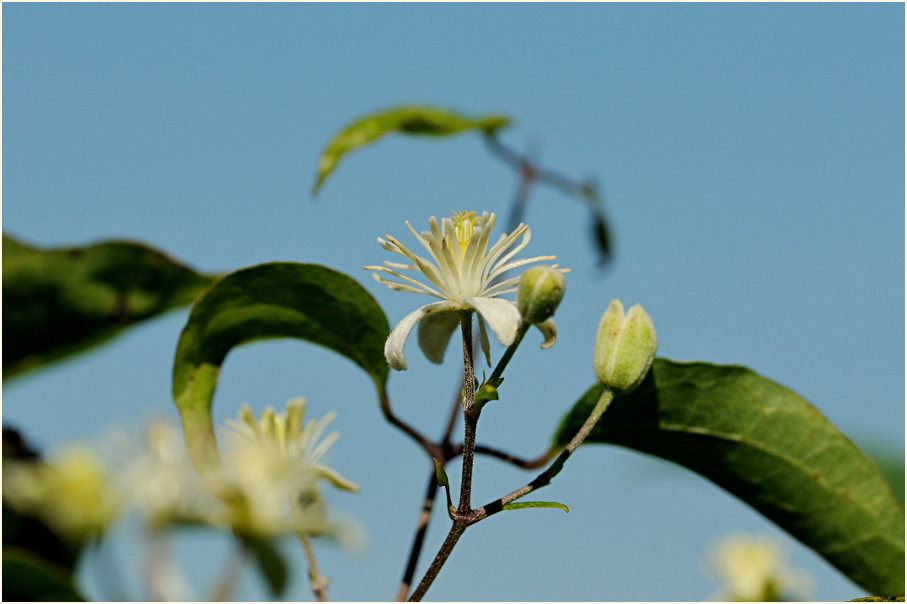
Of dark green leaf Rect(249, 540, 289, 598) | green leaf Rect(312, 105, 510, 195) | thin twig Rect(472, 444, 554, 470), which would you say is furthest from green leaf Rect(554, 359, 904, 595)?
green leaf Rect(312, 105, 510, 195)

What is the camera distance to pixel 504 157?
7.52 feet

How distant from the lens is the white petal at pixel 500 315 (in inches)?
39.4

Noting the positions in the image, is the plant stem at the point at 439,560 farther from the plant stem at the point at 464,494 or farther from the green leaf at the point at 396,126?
the green leaf at the point at 396,126

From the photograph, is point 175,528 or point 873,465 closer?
point 175,528

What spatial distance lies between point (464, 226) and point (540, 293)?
31cm

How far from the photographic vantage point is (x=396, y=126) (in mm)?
1965

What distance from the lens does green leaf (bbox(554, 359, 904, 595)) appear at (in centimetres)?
126

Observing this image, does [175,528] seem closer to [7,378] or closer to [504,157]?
[7,378]

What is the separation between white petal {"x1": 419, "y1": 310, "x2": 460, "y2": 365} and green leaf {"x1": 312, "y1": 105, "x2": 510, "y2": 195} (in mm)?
571

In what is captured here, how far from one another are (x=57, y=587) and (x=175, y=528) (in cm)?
18

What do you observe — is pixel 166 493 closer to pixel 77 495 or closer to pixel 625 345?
pixel 77 495

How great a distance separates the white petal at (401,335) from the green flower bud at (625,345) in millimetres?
202

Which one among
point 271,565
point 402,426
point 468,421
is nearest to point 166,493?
point 271,565

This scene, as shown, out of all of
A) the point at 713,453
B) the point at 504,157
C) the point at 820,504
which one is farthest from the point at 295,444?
the point at 504,157
